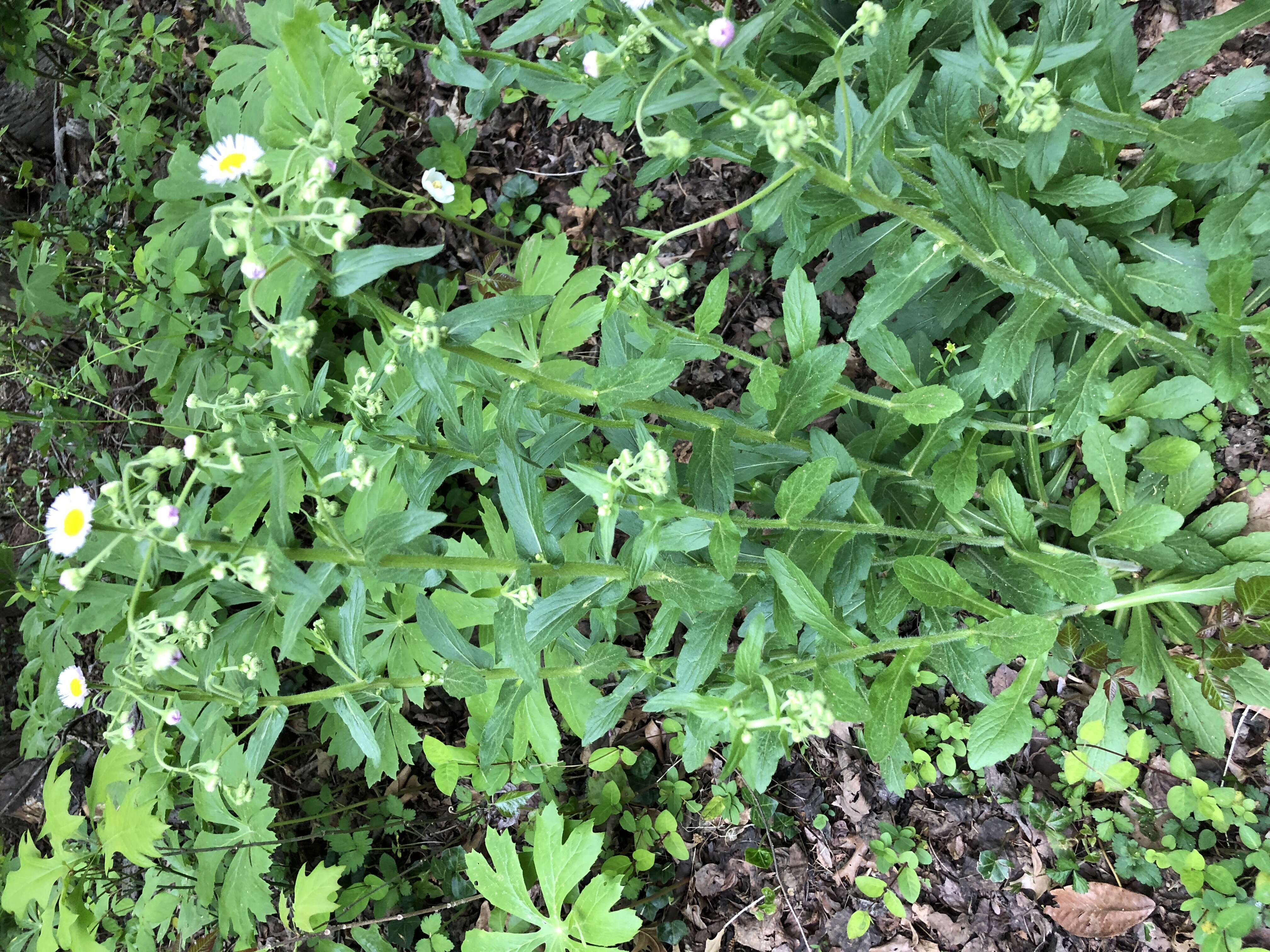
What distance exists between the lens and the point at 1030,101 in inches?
64.4

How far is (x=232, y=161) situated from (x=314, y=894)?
272 cm

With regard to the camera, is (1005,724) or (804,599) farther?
(1005,724)

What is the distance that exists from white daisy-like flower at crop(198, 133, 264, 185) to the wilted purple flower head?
91 cm

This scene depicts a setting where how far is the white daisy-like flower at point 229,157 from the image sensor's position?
1638 mm

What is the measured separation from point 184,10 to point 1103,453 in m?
5.66

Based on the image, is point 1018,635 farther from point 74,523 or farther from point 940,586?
point 74,523

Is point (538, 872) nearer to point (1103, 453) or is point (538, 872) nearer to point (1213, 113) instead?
point (1103, 453)

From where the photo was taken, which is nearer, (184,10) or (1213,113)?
(1213,113)

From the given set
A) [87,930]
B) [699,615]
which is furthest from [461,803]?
[699,615]

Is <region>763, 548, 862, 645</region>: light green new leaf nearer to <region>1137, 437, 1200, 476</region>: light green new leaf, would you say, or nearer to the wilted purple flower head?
the wilted purple flower head

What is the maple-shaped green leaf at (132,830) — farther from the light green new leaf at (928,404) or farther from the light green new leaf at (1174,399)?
the light green new leaf at (1174,399)

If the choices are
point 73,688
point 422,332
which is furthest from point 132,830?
point 422,332

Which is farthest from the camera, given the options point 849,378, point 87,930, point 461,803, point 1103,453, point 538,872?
point 461,803

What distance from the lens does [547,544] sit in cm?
195
